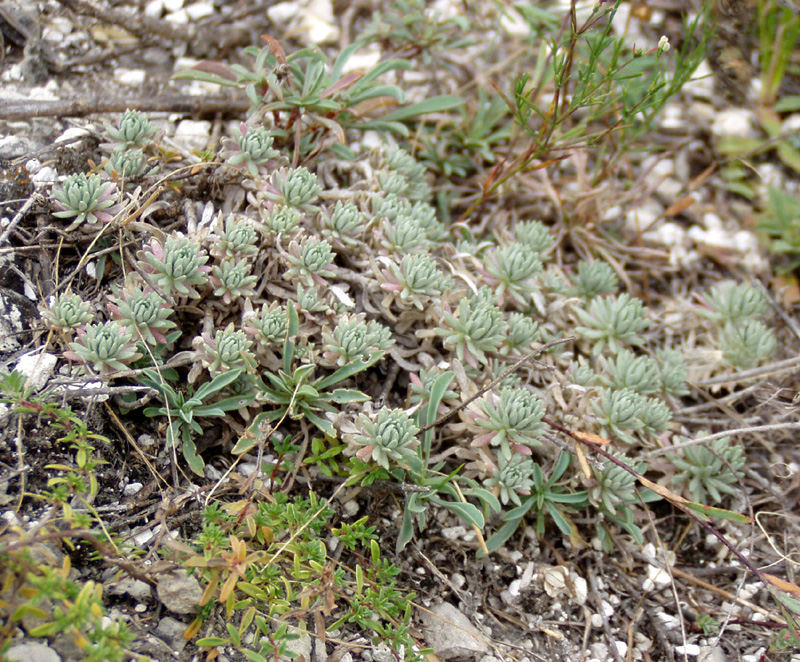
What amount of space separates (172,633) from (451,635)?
0.98m

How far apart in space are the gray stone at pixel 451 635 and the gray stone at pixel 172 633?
87cm

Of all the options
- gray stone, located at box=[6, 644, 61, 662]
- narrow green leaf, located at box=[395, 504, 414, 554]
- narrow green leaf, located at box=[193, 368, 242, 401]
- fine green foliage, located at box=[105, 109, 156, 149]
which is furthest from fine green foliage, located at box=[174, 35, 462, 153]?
gray stone, located at box=[6, 644, 61, 662]

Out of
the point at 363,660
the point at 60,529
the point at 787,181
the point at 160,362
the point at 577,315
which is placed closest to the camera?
the point at 60,529

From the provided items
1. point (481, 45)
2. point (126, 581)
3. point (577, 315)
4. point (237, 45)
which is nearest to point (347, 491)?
point (126, 581)

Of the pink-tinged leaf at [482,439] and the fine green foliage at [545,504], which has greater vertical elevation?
the pink-tinged leaf at [482,439]

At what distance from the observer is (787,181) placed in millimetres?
4176

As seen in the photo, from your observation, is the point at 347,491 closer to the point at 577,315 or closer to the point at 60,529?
the point at 60,529

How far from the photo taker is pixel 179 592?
6.50 ft

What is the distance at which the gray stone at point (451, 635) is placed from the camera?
2.24 metres

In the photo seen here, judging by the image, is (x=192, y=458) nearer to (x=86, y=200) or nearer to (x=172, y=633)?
(x=172, y=633)

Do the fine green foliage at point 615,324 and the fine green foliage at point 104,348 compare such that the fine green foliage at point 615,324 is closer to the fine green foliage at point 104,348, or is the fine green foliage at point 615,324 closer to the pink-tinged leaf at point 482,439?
the pink-tinged leaf at point 482,439

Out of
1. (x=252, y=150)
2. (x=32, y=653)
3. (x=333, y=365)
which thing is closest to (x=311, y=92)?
(x=252, y=150)

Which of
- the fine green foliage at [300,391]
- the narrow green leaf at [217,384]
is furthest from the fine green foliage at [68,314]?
the fine green foliage at [300,391]

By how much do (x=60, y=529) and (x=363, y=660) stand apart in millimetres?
1129
